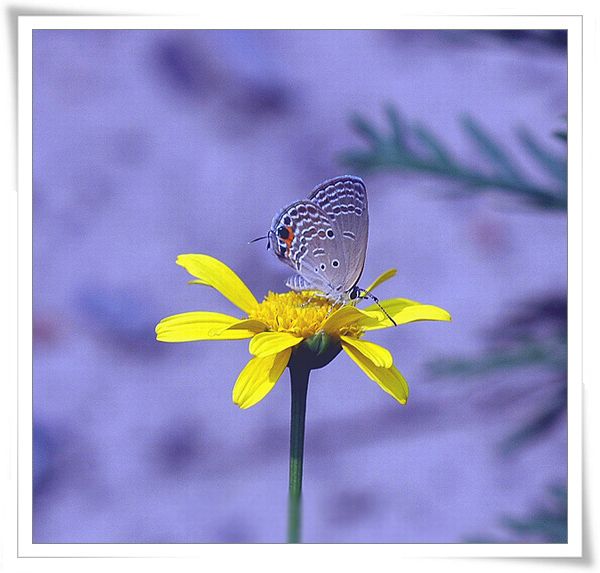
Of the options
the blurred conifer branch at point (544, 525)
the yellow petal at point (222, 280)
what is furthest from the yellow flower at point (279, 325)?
the blurred conifer branch at point (544, 525)

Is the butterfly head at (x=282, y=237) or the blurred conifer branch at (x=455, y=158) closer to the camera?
the butterfly head at (x=282, y=237)

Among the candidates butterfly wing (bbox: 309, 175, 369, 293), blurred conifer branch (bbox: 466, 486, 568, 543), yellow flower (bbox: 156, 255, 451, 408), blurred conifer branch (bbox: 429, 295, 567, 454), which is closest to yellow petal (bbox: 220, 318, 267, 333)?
yellow flower (bbox: 156, 255, 451, 408)

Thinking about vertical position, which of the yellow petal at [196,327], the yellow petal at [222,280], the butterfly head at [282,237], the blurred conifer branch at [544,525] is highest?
the butterfly head at [282,237]

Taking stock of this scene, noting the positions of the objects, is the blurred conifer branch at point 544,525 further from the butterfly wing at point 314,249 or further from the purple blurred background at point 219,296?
the butterfly wing at point 314,249
